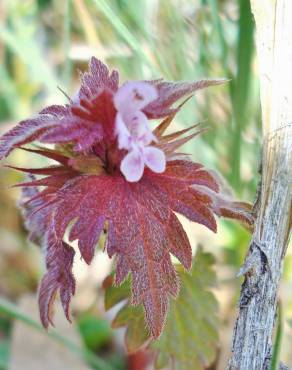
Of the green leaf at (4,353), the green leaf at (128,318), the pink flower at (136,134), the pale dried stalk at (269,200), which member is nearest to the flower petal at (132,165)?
the pink flower at (136,134)

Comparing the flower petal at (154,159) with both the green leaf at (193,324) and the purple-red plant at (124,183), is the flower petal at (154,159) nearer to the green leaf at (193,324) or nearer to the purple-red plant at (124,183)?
the purple-red plant at (124,183)

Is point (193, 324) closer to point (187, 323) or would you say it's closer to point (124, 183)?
point (187, 323)

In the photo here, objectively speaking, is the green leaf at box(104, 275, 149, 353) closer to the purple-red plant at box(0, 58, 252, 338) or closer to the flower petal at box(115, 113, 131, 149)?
the purple-red plant at box(0, 58, 252, 338)

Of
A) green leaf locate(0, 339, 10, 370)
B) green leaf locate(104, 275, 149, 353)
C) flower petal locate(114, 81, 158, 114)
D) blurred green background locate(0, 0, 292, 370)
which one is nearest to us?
flower petal locate(114, 81, 158, 114)

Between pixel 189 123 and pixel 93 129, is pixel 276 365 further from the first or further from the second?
pixel 189 123

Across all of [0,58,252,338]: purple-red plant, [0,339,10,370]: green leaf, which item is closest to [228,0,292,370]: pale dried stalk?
[0,58,252,338]: purple-red plant

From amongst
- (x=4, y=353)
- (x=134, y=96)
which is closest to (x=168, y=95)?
(x=134, y=96)
